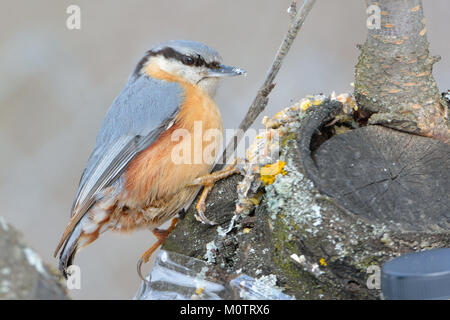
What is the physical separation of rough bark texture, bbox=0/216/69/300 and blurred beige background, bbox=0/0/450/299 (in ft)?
9.59

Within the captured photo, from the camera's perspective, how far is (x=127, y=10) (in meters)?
4.23

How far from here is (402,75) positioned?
6.40 ft

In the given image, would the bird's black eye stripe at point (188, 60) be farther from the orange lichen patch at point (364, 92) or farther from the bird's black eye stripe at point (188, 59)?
the orange lichen patch at point (364, 92)

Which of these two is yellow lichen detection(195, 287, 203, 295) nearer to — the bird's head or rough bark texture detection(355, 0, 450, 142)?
rough bark texture detection(355, 0, 450, 142)

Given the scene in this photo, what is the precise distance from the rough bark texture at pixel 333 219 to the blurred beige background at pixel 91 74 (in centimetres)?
225

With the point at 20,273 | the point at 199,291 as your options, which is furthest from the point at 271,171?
the point at 20,273

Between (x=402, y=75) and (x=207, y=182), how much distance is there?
81cm

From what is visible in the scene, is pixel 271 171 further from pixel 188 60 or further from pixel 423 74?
pixel 188 60

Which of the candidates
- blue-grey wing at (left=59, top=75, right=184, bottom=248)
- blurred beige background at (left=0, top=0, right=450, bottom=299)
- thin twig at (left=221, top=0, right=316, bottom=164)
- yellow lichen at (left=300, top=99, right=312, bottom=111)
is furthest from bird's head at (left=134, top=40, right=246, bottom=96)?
blurred beige background at (left=0, top=0, right=450, bottom=299)

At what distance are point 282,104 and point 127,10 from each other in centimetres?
133

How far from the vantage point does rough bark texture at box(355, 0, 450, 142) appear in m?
1.91

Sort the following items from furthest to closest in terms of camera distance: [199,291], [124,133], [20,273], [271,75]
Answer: [124,133] < [271,75] < [199,291] < [20,273]

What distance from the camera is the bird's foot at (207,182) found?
1983 mm
